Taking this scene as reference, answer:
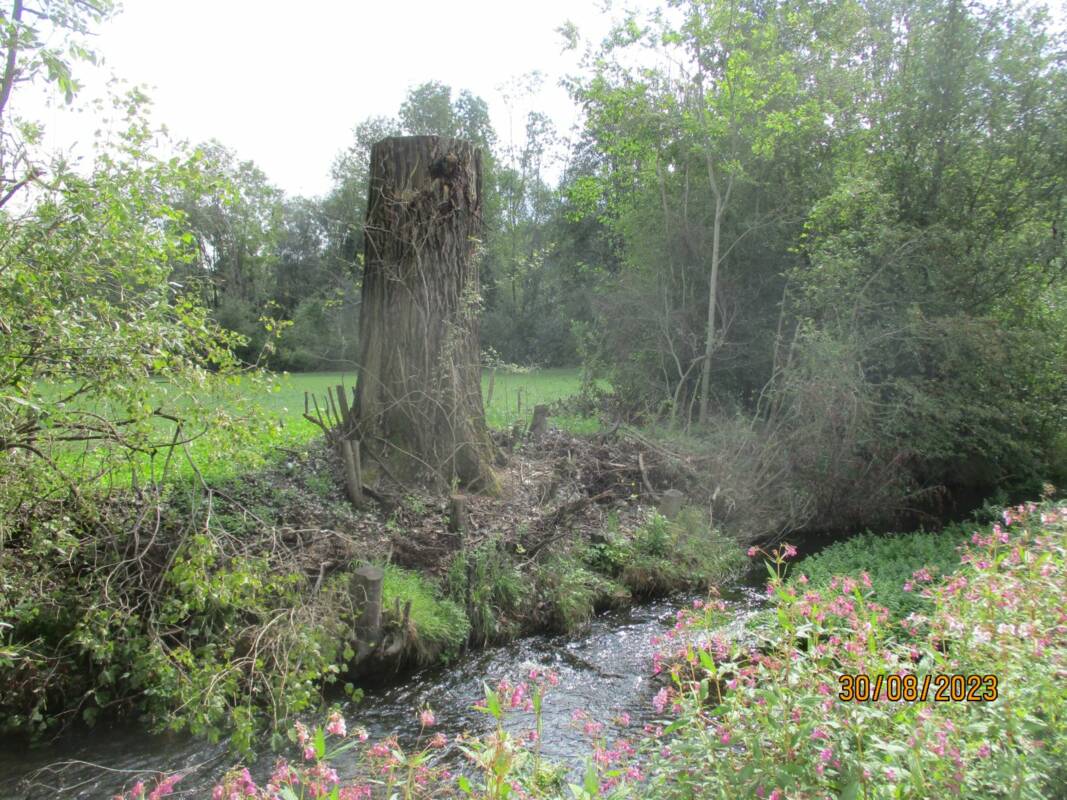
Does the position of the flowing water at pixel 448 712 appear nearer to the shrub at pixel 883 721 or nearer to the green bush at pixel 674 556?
the green bush at pixel 674 556

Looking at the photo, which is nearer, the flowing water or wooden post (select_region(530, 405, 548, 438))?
the flowing water

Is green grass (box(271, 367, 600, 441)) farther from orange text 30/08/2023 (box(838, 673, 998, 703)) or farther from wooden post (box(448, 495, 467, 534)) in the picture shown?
orange text 30/08/2023 (box(838, 673, 998, 703))

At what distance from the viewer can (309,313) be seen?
26359 millimetres

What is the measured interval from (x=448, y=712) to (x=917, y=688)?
369 centimetres

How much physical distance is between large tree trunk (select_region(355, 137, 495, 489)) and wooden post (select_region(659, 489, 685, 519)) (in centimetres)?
224

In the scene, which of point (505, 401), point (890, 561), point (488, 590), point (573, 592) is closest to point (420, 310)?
point (488, 590)

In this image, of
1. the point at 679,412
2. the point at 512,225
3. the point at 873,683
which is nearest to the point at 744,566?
the point at 679,412

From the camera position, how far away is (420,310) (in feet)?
28.7

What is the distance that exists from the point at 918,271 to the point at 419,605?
9635mm

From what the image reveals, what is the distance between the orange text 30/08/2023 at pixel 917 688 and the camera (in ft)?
8.61

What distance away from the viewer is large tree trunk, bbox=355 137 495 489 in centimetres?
859

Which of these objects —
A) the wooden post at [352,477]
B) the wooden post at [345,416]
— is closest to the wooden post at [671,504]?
the wooden post at [352,477]

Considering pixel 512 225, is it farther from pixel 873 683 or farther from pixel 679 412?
pixel 873 683

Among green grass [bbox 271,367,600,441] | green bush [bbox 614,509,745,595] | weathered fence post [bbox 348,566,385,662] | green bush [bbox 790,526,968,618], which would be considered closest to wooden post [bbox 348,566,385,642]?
weathered fence post [bbox 348,566,385,662]
